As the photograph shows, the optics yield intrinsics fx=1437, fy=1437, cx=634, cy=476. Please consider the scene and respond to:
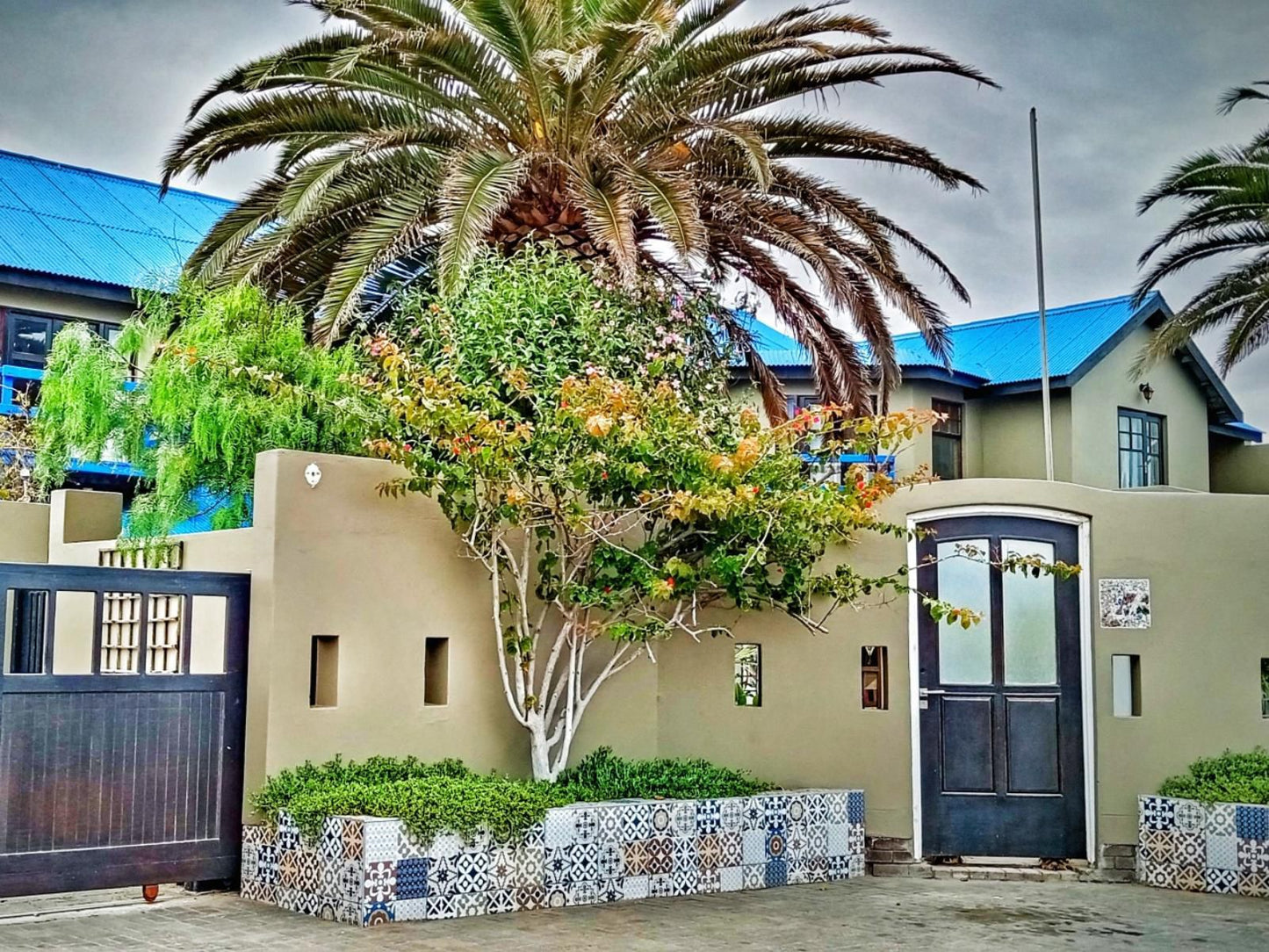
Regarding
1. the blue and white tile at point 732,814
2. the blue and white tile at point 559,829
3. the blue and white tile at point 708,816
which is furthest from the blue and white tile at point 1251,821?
the blue and white tile at point 559,829

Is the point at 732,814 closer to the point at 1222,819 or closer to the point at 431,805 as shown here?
the point at 431,805

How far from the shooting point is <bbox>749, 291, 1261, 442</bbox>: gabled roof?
851 inches

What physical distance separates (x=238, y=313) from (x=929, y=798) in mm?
6835

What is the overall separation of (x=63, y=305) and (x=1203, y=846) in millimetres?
14664

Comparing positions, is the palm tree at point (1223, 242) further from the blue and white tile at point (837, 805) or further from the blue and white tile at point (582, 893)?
the blue and white tile at point (582, 893)

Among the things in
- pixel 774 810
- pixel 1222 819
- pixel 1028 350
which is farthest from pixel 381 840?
pixel 1028 350

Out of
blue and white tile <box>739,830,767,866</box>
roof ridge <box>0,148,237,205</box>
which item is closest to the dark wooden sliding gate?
blue and white tile <box>739,830,767,866</box>

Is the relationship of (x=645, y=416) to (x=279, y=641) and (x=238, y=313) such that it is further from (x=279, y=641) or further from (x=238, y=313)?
(x=238, y=313)

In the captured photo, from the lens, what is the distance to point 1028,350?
74.5 feet

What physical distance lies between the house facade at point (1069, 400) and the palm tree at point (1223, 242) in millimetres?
3380

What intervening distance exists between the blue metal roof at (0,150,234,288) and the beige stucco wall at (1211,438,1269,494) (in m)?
17.1

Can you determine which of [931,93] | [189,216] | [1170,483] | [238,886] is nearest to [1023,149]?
[931,93]

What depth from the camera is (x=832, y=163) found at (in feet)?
46.3

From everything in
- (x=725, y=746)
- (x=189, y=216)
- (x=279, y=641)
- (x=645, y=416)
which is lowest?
(x=725, y=746)
